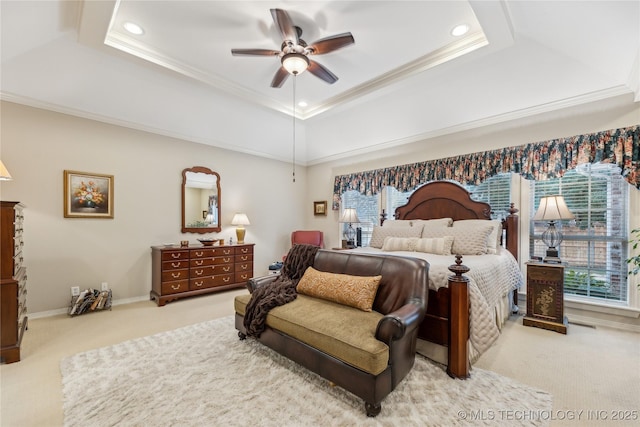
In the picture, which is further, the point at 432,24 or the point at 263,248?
the point at 263,248

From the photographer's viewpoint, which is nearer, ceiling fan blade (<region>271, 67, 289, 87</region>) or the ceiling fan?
the ceiling fan

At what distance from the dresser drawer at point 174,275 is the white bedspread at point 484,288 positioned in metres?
3.53

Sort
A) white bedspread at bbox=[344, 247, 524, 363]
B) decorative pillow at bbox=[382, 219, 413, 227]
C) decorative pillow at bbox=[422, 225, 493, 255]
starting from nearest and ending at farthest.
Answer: white bedspread at bbox=[344, 247, 524, 363] < decorative pillow at bbox=[422, 225, 493, 255] < decorative pillow at bbox=[382, 219, 413, 227]

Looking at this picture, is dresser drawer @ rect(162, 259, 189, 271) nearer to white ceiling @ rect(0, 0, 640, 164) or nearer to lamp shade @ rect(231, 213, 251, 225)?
lamp shade @ rect(231, 213, 251, 225)

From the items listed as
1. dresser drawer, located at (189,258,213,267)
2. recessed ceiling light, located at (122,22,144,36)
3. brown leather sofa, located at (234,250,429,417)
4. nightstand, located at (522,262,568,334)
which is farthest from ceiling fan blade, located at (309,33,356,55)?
dresser drawer, located at (189,258,213,267)

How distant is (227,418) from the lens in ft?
5.61

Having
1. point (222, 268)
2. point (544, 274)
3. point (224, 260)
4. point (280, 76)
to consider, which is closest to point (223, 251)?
point (224, 260)

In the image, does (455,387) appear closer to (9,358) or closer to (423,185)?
(423,185)

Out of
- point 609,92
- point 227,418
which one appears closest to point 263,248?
point 227,418

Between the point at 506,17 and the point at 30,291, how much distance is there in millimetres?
5900

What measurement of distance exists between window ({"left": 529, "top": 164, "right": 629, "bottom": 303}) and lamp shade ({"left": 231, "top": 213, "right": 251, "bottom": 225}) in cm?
461

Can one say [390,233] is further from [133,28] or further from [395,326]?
[133,28]

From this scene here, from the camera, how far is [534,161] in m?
3.53

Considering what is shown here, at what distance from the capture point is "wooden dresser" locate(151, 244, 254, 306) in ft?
13.3
